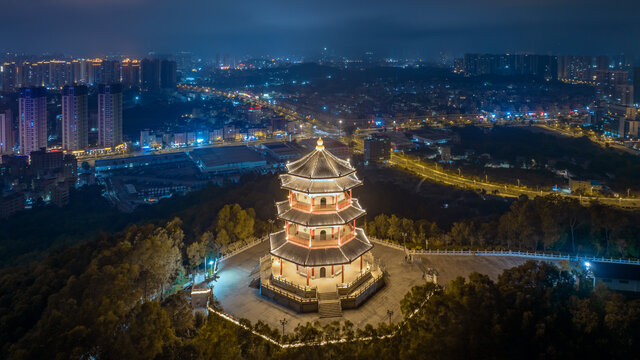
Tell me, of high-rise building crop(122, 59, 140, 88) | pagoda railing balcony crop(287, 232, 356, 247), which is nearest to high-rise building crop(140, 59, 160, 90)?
high-rise building crop(122, 59, 140, 88)

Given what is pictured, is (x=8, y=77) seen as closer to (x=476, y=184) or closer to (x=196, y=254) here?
(x=196, y=254)

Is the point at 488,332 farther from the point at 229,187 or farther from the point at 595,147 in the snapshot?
the point at 595,147

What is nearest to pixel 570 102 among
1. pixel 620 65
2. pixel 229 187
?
pixel 620 65

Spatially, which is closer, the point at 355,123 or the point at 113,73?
the point at 355,123

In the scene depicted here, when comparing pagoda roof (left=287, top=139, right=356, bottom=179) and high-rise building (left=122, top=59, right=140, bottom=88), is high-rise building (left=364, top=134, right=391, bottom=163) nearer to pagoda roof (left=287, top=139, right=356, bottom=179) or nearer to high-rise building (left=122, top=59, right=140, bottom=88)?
pagoda roof (left=287, top=139, right=356, bottom=179)

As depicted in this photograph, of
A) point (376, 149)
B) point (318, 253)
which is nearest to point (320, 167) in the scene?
point (318, 253)
